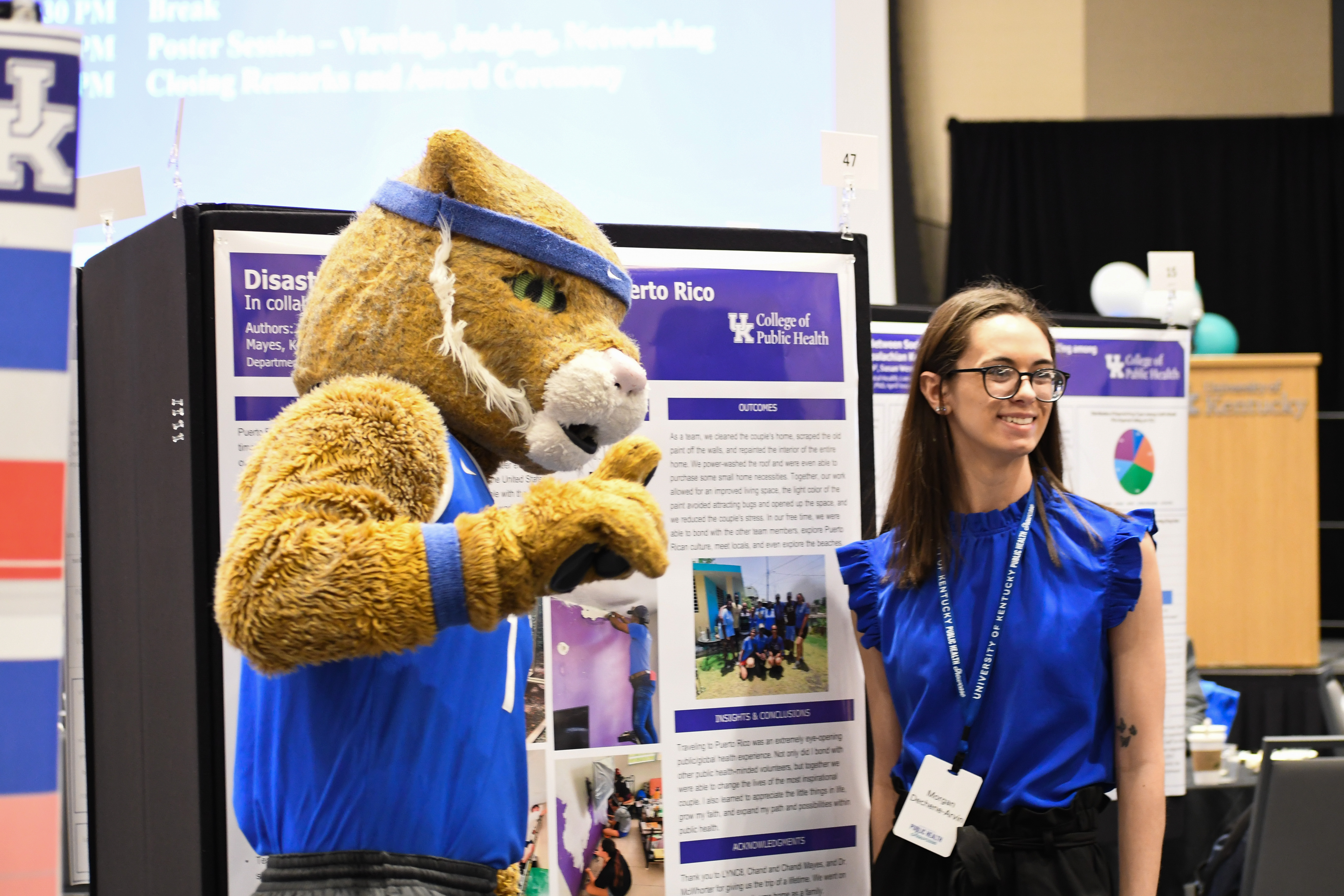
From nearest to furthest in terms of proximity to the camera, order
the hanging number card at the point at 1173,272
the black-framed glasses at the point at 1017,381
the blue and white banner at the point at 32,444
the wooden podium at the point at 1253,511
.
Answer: the blue and white banner at the point at 32,444 < the black-framed glasses at the point at 1017,381 < the hanging number card at the point at 1173,272 < the wooden podium at the point at 1253,511

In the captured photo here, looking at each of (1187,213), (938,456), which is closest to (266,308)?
(938,456)

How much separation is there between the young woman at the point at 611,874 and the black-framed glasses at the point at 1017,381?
950 mm

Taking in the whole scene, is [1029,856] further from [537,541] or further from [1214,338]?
[1214,338]

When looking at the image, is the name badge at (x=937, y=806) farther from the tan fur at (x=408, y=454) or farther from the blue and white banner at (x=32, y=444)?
the blue and white banner at (x=32, y=444)

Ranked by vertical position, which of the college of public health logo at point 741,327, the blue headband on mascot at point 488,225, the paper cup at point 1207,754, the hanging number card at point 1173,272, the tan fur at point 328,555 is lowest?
the paper cup at point 1207,754

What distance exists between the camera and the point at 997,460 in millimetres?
1741

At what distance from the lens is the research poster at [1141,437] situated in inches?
114

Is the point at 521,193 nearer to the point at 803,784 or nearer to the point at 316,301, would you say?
the point at 316,301

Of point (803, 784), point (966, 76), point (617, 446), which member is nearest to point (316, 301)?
point (617, 446)

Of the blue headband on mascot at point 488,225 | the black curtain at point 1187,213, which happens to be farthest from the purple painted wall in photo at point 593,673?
the black curtain at point 1187,213

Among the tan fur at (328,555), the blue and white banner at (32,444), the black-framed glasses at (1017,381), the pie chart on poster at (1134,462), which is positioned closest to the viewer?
the blue and white banner at (32,444)

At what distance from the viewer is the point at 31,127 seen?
0.75m

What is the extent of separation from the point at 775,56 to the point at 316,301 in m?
3.34

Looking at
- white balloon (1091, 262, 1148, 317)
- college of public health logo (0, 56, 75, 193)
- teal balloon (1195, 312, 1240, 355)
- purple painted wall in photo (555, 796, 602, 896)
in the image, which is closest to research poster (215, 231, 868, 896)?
purple painted wall in photo (555, 796, 602, 896)
